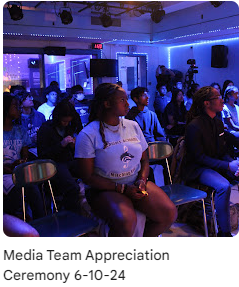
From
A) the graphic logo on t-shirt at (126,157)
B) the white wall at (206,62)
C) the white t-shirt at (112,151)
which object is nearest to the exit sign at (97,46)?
the white wall at (206,62)

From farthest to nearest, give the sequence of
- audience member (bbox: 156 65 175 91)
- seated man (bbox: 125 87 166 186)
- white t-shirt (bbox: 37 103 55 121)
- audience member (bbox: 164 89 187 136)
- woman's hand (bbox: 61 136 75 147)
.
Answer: audience member (bbox: 156 65 175 91) < white t-shirt (bbox: 37 103 55 121) < audience member (bbox: 164 89 187 136) < seated man (bbox: 125 87 166 186) < woman's hand (bbox: 61 136 75 147)

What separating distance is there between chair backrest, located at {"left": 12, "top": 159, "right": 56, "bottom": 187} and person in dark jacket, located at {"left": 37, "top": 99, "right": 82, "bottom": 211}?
23.9 inches

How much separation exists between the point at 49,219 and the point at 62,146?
3.63 feet

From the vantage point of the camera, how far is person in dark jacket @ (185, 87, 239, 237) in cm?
298

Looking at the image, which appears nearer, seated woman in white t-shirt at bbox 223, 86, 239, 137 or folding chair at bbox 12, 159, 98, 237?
folding chair at bbox 12, 159, 98, 237

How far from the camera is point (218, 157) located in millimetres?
3184

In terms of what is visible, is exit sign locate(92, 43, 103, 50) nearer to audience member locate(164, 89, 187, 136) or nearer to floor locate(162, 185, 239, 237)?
audience member locate(164, 89, 187, 136)

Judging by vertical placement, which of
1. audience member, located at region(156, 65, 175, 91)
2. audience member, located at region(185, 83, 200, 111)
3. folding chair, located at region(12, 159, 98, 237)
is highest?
audience member, located at region(156, 65, 175, 91)

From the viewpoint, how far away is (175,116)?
6133mm

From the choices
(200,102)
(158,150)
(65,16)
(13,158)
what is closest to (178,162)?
(158,150)

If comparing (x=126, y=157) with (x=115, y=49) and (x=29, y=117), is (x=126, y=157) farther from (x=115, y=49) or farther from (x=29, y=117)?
(x=115, y=49)

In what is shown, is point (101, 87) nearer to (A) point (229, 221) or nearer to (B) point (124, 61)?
(A) point (229, 221)

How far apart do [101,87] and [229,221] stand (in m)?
1.64

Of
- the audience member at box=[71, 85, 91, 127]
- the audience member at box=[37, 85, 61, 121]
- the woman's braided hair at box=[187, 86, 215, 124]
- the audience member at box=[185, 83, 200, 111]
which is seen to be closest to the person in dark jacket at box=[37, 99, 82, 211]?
the woman's braided hair at box=[187, 86, 215, 124]
